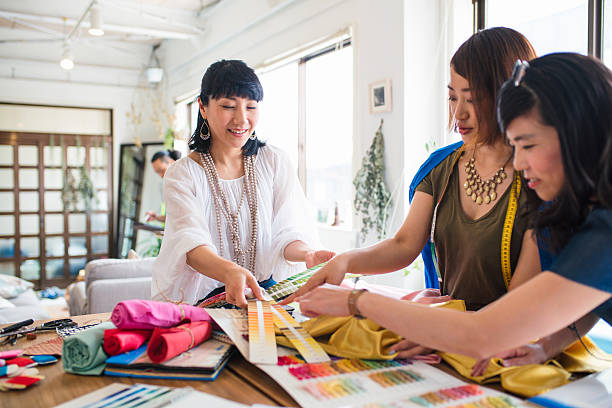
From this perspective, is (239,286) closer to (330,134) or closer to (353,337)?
(353,337)

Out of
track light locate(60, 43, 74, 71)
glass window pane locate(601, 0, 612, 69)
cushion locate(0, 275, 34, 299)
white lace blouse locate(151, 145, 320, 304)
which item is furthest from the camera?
track light locate(60, 43, 74, 71)

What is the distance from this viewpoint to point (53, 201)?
317 inches

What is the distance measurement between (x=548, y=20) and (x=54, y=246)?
24.6 feet

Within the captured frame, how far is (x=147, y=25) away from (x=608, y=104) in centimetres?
668

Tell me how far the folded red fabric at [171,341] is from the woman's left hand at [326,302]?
249 millimetres

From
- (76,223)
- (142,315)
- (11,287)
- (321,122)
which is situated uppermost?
(321,122)

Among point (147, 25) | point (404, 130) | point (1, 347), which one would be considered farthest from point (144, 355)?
point (147, 25)

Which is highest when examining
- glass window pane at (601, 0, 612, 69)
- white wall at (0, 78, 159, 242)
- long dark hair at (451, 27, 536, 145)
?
white wall at (0, 78, 159, 242)

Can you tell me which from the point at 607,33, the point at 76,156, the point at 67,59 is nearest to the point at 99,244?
the point at 76,156

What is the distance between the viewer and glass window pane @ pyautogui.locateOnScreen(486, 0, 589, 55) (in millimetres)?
2998

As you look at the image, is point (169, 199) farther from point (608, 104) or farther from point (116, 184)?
point (116, 184)

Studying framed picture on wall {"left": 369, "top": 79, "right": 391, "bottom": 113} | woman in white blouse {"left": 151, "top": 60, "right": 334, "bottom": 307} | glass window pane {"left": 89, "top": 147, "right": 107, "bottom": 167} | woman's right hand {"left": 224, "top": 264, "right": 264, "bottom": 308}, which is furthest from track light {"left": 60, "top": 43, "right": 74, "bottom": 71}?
woman's right hand {"left": 224, "top": 264, "right": 264, "bottom": 308}

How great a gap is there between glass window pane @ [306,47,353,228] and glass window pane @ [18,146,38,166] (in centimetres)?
491

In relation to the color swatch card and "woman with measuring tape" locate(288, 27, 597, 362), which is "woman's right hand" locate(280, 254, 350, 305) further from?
the color swatch card
